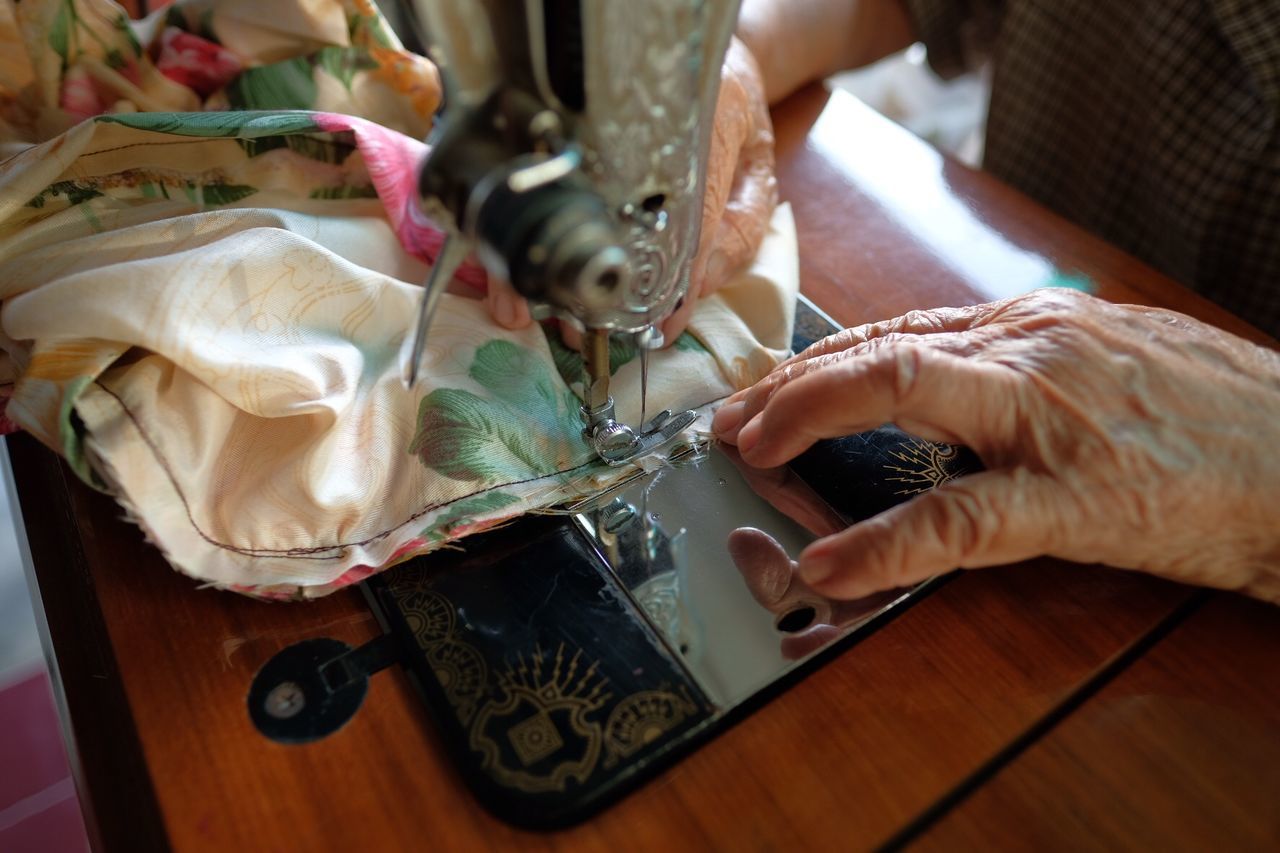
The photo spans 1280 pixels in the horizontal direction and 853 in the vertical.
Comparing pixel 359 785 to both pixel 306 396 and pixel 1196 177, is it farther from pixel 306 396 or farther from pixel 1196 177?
pixel 1196 177

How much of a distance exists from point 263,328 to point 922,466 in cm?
41

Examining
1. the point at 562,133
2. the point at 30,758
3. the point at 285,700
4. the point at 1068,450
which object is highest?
the point at 562,133

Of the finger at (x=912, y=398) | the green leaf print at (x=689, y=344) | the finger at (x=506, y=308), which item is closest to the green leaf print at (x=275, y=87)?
the finger at (x=506, y=308)

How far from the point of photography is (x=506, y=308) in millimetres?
592

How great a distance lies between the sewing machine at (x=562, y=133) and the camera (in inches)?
14.5

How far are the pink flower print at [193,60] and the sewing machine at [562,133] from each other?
36cm

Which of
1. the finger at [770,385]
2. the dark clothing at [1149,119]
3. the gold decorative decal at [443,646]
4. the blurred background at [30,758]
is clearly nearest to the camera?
the gold decorative decal at [443,646]

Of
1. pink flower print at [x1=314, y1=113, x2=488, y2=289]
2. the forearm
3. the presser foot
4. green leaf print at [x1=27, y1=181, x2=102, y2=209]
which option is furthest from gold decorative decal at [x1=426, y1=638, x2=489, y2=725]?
the forearm

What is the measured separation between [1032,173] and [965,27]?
0.21 m

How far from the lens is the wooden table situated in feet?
1.44

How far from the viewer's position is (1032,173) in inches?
46.4

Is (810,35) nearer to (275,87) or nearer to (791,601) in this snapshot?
(275,87)

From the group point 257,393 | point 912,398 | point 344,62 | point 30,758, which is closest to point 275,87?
point 344,62

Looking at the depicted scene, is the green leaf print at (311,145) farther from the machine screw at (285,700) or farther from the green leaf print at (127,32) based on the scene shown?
the machine screw at (285,700)
